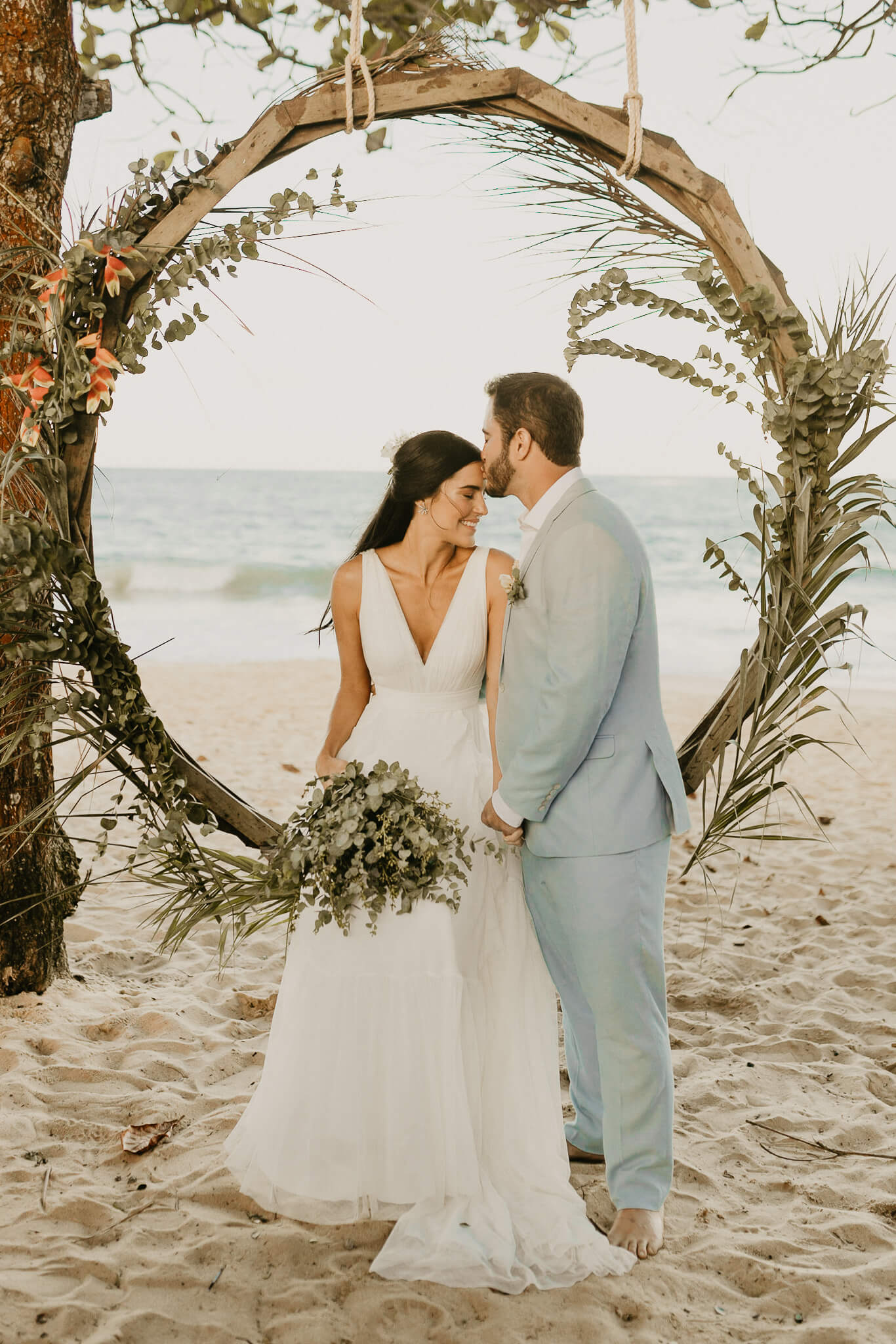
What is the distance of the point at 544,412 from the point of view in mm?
2496

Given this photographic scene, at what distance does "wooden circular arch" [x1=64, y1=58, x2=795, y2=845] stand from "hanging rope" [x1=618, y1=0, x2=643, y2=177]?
29mm

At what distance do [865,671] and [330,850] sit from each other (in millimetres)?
10992

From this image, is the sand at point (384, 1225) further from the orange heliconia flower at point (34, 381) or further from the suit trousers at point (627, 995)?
the orange heliconia flower at point (34, 381)

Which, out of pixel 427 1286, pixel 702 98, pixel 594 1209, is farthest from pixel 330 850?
pixel 702 98

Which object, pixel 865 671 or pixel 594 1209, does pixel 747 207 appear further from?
pixel 865 671

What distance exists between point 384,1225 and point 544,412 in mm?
2045

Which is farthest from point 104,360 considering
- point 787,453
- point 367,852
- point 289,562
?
point 289,562

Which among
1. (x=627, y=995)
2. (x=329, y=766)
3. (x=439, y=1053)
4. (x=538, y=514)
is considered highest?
(x=538, y=514)

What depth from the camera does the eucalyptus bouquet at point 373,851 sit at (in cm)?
245

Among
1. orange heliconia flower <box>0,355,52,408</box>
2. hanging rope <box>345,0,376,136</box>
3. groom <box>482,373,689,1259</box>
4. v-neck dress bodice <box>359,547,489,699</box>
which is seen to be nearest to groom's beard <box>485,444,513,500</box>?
groom <box>482,373,689,1259</box>

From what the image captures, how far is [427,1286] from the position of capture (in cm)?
225

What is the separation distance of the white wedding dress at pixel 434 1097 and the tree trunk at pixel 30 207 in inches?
41.5

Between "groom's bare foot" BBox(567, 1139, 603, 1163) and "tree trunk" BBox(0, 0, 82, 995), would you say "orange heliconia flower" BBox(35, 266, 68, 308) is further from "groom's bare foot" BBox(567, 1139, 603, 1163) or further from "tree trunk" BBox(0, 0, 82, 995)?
"groom's bare foot" BBox(567, 1139, 603, 1163)

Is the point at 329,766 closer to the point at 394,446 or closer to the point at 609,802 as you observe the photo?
the point at 609,802
